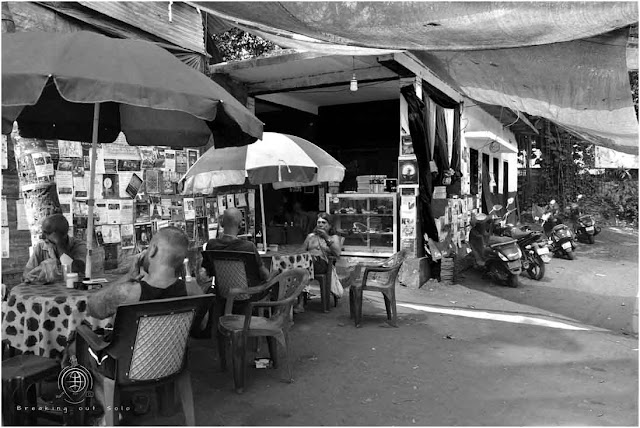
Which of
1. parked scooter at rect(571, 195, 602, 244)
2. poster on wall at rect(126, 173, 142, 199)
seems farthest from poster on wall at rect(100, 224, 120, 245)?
parked scooter at rect(571, 195, 602, 244)

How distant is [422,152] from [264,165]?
335 centimetres

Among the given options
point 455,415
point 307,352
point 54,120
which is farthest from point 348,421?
point 54,120

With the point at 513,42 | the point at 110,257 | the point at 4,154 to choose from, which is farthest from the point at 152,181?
the point at 513,42

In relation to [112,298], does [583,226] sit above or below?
below

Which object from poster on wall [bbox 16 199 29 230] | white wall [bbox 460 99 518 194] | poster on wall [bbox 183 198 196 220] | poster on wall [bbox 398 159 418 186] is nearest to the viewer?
poster on wall [bbox 16 199 29 230]

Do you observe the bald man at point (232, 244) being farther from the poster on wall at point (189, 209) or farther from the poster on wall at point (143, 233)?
the poster on wall at point (189, 209)

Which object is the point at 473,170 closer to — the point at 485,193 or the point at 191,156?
the point at 485,193

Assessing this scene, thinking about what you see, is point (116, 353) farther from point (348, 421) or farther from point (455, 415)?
point (455, 415)

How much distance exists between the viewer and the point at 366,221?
861cm

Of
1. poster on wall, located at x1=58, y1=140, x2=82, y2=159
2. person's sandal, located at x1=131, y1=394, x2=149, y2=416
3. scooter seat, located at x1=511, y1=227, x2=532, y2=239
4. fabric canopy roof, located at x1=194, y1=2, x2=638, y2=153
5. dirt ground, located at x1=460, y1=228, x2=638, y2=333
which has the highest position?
fabric canopy roof, located at x1=194, y1=2, x2=638, y2=153

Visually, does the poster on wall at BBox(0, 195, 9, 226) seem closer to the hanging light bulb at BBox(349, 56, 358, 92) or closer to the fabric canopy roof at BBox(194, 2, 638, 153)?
the fabric canopy roof at BBox(194, 2, 638, 153)

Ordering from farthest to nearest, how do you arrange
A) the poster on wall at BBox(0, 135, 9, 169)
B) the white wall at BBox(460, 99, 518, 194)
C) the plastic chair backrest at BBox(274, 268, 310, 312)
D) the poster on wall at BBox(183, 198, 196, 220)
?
1. the white wall at BBox(460, 99, 518, 194)
2. the poster on wall at BBox(183, 198, 196, 220)
3. the poster on wall at BBox(0, 135, 9, 169)
4. the plastic chair backrest at BBox(274, 268, 310, 312)

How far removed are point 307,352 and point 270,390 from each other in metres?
0.98

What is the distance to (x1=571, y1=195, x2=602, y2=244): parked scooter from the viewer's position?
1394 cm
